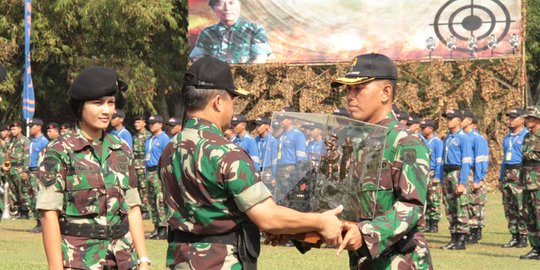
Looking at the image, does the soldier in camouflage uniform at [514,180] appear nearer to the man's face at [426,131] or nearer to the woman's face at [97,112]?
the man's face at [426,131]

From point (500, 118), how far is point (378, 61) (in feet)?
88.5

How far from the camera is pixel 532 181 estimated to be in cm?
1569

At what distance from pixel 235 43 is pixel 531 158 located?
14.9 m

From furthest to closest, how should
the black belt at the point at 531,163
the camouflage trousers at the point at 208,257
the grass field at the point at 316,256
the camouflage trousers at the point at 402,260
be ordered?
the black belt at the point at 531,163, the grass field at the point at 316,256, the camouflage trousers at the point at 402,260, the camouflage trousers at the point at 208,257

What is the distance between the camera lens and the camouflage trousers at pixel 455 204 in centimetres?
1706

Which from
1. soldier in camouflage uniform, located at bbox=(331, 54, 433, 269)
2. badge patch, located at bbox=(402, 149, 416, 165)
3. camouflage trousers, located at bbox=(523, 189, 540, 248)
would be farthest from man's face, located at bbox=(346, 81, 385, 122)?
camouflage trousers, located at bbox=(523, 189, 540, 248)

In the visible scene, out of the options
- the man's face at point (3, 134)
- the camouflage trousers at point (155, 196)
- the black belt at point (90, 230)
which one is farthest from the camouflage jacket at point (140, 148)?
the black belt at point (90, 230)

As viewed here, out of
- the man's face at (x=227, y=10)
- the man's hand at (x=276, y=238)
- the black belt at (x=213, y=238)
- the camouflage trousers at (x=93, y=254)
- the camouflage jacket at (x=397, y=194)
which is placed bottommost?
the camouflage trousers at (x=93, y=254)

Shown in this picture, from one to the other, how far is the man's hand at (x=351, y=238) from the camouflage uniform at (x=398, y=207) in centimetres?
3

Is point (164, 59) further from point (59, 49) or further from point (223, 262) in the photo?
point (223, 262)

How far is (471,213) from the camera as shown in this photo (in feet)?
58.3

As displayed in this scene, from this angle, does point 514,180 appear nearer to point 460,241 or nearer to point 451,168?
point 451,168

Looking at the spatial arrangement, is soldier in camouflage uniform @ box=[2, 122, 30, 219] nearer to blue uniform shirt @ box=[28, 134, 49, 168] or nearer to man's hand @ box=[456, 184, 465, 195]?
blue uniform shirt @ box=[28, 134, 49, 168]

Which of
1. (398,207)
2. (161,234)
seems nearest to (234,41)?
(161,234)
